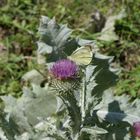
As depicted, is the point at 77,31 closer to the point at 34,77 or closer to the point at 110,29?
the point at 110,29

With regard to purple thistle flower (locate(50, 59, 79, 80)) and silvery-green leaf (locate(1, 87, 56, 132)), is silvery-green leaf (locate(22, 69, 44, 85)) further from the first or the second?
purple thistle flower (locate(50, 59, 79, 80))

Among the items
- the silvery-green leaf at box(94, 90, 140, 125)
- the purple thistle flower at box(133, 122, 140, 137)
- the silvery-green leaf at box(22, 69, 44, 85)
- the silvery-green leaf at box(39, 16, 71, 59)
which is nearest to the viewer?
the purple thistle flower at box(133, 122, 140, 137)

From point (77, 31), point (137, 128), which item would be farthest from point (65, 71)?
point (77, 31)

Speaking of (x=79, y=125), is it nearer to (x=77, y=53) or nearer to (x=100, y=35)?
(x=77, y=53)

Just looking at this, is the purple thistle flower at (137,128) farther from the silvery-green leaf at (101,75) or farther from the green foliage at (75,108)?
the silvery-green leaf at (101,75)

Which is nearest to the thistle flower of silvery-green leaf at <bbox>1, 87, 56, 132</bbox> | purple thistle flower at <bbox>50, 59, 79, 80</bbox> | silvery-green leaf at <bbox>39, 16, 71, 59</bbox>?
purple thistle flower at <bbox>50, 59, 79, 80</bbox>

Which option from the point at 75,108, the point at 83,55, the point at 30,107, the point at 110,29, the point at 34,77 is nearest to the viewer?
the point at 83,55
